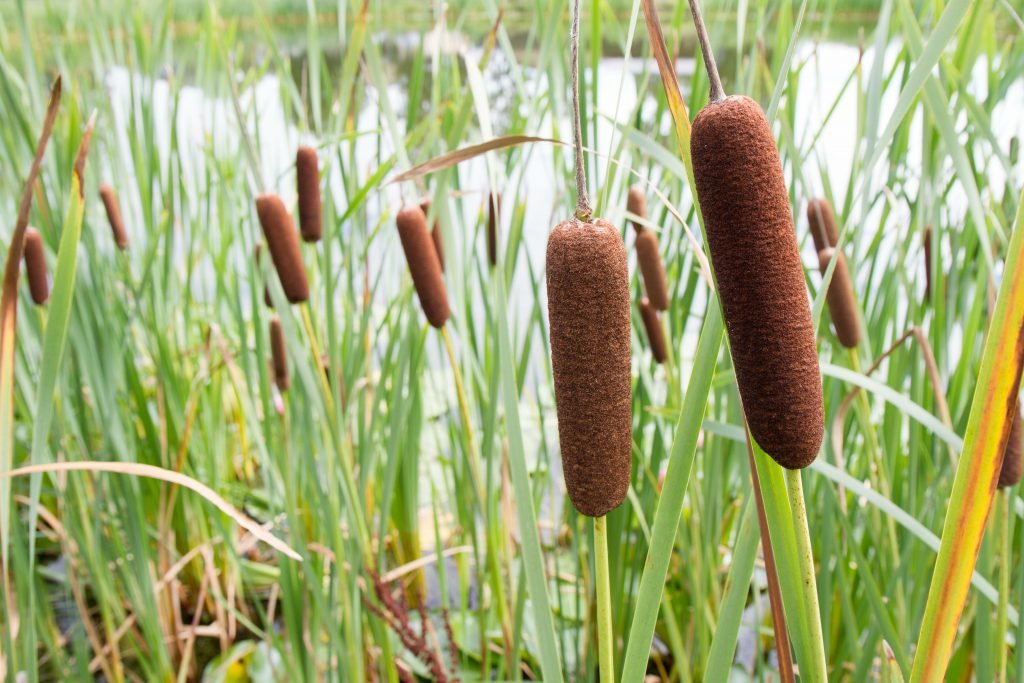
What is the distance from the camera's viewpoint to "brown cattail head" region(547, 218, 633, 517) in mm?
463

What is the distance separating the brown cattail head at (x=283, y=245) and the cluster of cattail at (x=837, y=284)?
68 cm

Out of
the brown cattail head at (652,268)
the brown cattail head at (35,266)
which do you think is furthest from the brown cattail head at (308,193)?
the brown cattail head at (652,268)

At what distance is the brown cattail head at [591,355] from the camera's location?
0.46 meters

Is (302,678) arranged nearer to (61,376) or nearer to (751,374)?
(61,376)

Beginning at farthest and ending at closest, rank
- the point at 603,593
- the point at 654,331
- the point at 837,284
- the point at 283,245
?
1. the point at 654,331
2. the point at 283,245
3. the point at 837,284
4. the point at 603,593

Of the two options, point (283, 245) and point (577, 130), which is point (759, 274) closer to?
point (577, 130)

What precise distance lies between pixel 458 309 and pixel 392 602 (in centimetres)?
43

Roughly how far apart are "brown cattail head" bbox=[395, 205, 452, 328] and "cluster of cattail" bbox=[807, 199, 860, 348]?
49 cm

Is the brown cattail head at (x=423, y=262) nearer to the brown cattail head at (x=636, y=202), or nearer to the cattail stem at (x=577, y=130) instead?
the brown cattail head at (x=636, y=202)

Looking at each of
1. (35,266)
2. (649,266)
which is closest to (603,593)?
(649,266)

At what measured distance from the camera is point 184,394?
2.09 meters

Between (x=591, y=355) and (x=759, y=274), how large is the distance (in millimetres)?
106

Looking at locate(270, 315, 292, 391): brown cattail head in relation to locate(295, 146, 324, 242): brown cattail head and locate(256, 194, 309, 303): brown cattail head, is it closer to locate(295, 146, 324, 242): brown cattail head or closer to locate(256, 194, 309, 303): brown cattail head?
locate(295, 146, 324, 242): brown cattail head

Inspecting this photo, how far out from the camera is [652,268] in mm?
1176
